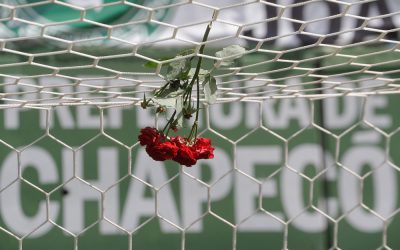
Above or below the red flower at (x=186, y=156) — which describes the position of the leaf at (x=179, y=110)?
above

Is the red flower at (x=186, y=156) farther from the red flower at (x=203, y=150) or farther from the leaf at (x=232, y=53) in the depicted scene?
the leaf at (x=232, y=53)

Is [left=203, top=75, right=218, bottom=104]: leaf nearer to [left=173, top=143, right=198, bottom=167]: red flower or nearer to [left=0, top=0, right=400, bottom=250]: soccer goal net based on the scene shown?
[left=173, top=143, right=198, bottom=167]: red flower

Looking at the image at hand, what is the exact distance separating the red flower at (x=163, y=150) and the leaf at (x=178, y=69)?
86mm

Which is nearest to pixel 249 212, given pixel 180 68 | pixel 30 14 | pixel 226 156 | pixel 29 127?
pixel 226 156

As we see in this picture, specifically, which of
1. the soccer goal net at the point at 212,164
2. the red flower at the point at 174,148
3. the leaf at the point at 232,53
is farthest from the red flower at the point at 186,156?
the soccer goal net at the point at 212,164

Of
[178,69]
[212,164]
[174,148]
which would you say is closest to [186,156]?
[174,148]

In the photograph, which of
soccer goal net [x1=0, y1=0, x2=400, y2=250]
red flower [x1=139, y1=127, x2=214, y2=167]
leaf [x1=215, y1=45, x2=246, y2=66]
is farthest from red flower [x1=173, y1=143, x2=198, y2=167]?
soccer goal net [x1=0, y1=0, x2=400, y2=250]

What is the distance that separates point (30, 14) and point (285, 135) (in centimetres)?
62

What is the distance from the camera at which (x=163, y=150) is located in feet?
2.96

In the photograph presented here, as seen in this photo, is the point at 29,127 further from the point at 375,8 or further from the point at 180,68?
the point at 180,68

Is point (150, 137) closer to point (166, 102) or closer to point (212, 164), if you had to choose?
point (166, 102)

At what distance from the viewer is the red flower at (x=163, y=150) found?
90 cm

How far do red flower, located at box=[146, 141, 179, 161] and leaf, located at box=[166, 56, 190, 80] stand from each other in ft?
0.28

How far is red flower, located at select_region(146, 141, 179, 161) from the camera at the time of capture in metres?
0.90
